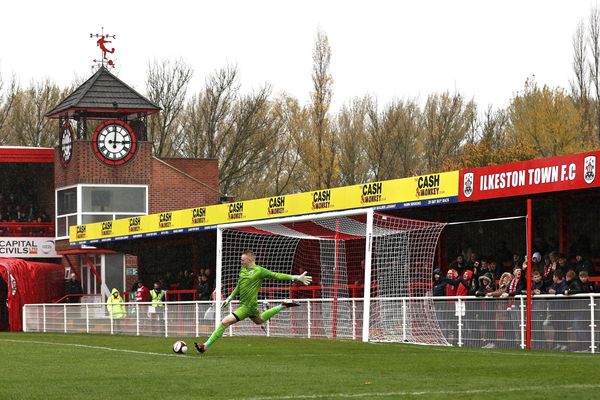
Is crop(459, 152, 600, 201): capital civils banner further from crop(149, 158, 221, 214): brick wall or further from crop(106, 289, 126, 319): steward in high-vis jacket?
crop(149, 158, 221, 214): brick wall

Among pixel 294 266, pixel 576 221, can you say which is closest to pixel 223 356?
pixel 576 221

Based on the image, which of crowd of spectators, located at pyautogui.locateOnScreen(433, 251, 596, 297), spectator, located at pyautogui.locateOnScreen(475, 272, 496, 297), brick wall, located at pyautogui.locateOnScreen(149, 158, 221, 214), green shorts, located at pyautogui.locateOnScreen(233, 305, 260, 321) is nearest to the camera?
green shorts, located at pyautogui.locateOnScreen(233, 305, 260, 321)

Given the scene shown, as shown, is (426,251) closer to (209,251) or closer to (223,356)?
(223,356)

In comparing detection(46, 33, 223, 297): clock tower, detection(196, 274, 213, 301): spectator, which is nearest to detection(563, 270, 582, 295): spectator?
detection(196, 274, 213, 301): spectator

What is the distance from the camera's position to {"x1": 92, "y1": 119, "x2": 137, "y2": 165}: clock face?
154ft

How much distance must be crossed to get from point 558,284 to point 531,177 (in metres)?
2.98

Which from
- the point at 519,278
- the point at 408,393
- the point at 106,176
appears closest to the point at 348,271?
the point at 519,278

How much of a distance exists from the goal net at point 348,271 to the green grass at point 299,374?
2.77 m

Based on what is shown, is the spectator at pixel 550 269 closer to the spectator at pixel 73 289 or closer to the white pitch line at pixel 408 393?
the white pitch line at pixel 408 393

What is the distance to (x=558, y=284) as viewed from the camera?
66.8ft

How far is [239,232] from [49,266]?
17.3 meters

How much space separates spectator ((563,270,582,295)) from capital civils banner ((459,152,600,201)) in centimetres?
185

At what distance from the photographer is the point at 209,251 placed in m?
38.0

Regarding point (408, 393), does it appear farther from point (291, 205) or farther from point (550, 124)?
point (550, 124)
